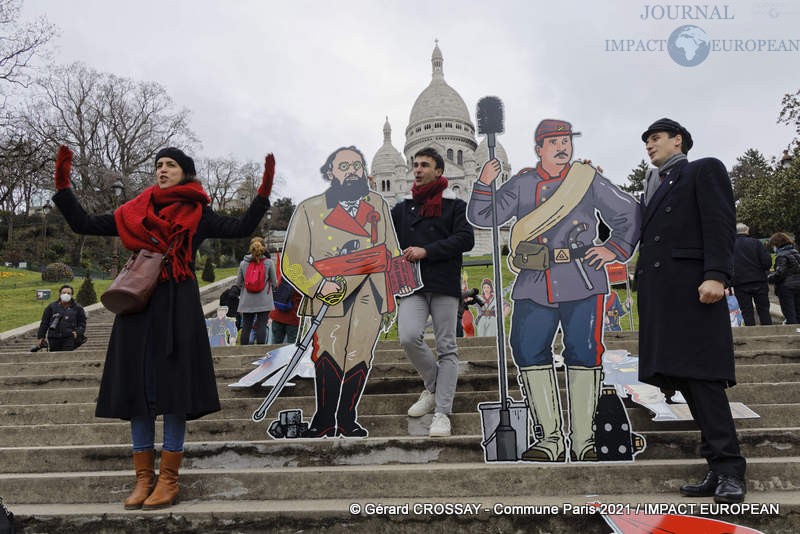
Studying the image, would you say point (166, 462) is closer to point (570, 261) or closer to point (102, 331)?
point (570, 261)

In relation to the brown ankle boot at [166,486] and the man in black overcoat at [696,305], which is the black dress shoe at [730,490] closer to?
the man in black overcoat at [696,305]

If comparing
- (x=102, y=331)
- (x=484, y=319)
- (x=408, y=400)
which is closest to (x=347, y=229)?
(x=408, y=400)

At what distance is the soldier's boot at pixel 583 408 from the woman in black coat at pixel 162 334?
7.13 ft

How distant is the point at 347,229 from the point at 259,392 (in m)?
1.77

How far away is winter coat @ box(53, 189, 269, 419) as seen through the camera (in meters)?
2.96

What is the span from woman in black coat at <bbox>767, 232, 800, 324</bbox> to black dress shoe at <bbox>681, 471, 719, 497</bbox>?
586cm

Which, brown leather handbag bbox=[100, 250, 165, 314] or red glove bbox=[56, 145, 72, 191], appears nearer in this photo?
brown leather handbag bbox=[100, 250, 165, 314]

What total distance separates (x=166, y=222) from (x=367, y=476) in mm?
1876

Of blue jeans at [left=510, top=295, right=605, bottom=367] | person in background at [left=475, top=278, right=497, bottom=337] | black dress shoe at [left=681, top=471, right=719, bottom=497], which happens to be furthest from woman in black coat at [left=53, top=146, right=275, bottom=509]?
person in background at [left=475, top=278, right=497, bottom=337]

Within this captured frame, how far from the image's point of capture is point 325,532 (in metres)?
2.83

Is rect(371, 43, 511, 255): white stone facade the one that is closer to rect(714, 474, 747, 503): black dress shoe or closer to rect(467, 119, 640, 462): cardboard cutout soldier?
rect(467, 119, 640, 462): cardboard cutout soldier

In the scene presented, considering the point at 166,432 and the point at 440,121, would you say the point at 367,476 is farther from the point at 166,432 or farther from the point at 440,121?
the point at 440,121

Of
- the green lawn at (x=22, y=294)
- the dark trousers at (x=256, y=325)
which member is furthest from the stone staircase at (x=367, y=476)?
the green lawn at (x=22, y=294)

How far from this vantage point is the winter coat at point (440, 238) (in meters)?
3.78
